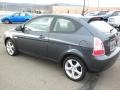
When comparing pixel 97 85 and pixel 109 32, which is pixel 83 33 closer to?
pixel 109 32

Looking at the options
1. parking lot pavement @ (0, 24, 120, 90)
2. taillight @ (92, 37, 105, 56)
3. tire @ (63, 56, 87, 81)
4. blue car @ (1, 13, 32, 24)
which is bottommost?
parking lot pavement @ (0, 24, 120, 90)

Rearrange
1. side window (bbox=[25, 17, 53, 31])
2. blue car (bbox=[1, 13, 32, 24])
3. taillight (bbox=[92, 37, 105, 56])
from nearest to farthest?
taillight (bbox=[92, 37, 105, 56]), side window (bbox=[25, 17, 53, 31]), blue car (bbox=[1, 13, 32, 24])

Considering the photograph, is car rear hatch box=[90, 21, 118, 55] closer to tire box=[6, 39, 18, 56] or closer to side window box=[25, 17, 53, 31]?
side window box=[25, 17, 53, 31]

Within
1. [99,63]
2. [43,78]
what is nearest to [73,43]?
[99,63]

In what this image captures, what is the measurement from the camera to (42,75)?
454 centimetres

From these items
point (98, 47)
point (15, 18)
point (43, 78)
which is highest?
point (15, 18)

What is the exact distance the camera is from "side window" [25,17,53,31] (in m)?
4.76

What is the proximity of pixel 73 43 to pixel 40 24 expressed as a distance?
1.30 m

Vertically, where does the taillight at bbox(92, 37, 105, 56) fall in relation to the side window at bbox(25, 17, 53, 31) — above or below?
below

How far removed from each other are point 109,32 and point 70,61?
118 cm

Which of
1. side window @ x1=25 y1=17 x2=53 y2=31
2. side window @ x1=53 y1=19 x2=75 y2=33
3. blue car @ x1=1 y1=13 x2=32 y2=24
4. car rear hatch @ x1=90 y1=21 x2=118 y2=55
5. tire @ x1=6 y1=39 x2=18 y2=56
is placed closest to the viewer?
car rear hatch @ x1=90 y1=21 x2=118 y2=55

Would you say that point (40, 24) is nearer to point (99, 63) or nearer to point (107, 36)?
point (107, 36)

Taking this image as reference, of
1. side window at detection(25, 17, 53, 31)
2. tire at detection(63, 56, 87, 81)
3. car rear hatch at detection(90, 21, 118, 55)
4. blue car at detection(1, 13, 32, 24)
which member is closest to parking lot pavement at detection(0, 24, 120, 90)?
tire at detection(63, 56, 87, 81)

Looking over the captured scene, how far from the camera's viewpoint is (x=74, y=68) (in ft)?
14.1
